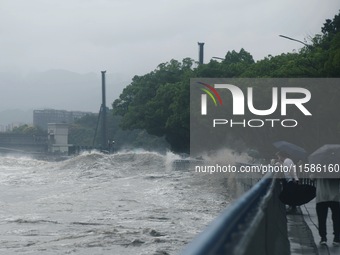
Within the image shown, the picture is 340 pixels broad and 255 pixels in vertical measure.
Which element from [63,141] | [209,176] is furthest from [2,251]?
[63,141]

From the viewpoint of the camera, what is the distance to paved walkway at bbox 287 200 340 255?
14592 millimetres

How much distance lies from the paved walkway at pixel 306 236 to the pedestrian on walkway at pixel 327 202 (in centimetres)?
21

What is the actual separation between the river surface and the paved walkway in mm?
2922

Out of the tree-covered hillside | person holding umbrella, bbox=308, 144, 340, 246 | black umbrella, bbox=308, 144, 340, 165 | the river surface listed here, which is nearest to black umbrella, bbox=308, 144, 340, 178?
black umbrella, bbox=308, 144, 340, 165

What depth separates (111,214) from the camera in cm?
3562

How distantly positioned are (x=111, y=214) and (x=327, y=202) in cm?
2061

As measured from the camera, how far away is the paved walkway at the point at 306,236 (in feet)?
47.9

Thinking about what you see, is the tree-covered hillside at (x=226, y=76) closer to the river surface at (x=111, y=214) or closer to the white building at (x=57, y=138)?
the river surface at (x=111, y=214)

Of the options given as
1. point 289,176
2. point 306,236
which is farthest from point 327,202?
point 289,176

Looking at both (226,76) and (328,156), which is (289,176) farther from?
(226,76)

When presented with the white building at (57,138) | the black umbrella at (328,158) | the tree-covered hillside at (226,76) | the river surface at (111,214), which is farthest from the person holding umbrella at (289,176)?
the white building at (57,138)

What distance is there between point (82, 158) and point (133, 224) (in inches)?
2496

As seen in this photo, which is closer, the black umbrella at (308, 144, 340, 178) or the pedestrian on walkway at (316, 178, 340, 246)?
the pedestrian on walkway at (316, 178, 340, 246)

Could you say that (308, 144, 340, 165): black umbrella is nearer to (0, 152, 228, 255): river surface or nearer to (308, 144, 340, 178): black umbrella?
(308, 144, 340, 178): black umbrella
